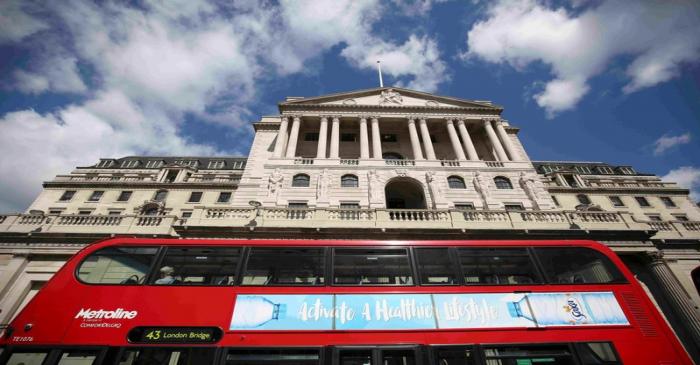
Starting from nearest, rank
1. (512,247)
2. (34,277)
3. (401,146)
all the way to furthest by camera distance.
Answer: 1. (512,247)
2. (34,277)
3. (401,146)

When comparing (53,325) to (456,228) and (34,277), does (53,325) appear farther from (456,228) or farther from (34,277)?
(34,277)

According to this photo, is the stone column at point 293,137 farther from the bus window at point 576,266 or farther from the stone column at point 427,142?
the bus window at point 576,266

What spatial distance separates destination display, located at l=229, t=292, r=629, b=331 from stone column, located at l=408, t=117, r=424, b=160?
16.2 metres

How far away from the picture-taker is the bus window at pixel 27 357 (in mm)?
4844

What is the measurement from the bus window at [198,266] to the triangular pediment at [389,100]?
20749mm

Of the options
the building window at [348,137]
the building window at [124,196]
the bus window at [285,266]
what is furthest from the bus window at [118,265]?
the building window at [124,196]

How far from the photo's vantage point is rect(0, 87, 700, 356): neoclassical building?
12.6m

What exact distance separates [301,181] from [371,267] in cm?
1401

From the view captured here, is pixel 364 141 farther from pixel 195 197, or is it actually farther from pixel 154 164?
pixel 154 164

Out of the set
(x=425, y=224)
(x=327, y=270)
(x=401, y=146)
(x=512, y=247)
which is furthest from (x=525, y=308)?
(x=401, y=146)

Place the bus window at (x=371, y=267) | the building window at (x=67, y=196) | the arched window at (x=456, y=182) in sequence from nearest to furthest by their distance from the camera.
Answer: the bus window at (x=371, y=267) → the arched window at (x=456, y=182) → the building window at (x=67, y=196)

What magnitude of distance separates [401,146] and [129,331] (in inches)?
911

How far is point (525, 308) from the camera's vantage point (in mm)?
5809

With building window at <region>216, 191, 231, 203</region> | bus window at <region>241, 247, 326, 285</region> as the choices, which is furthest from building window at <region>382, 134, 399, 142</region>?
bus window at <region>241, 247, 326, 285</region>
